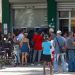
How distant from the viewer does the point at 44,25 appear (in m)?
28.4

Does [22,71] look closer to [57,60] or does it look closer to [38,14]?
[57,60]

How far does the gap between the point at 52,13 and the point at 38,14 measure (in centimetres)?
121

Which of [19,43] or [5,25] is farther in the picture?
[5,25]

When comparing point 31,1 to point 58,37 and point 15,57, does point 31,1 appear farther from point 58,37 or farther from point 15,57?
point 58,37

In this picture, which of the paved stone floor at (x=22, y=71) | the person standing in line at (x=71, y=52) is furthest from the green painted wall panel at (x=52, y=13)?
the person standing in line at (x=71, y=52)

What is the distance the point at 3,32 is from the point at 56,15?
3784mm

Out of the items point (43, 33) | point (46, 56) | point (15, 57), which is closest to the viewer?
point (46, 56)

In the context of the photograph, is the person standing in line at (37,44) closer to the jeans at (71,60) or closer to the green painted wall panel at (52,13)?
the green painted wall panel at (52,13)

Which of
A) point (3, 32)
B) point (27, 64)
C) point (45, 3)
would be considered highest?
point (45, 3)

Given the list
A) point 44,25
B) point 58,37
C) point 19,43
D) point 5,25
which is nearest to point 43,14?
point 44,25

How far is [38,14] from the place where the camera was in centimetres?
2855

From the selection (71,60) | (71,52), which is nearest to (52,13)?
(71,52)

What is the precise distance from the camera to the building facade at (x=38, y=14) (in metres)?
27.8

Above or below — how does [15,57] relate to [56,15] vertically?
below
